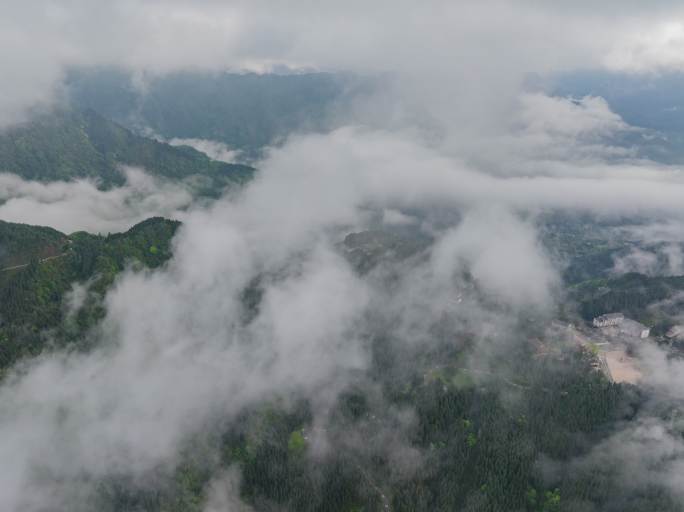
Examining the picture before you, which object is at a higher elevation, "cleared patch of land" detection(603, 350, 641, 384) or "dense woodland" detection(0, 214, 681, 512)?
"cleared patch of land" detection(603, 350, 641, 384)

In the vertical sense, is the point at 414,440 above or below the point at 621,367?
below

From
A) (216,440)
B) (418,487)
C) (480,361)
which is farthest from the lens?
(480,361)

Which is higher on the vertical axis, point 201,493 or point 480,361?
point 480,361

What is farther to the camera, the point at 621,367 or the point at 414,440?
the point at 621,367

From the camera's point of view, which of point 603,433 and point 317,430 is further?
point 317,430

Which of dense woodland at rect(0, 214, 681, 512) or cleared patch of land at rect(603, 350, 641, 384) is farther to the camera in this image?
cleared patch of land at rect(603, 350, 641, 384)

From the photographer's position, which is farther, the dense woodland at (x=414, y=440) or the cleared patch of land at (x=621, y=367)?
the cleared patch of land at (x=621, y=367)

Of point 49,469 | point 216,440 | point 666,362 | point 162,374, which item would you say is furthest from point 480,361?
point 49,469

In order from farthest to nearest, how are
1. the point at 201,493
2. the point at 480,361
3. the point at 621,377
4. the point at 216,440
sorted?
the point at 480,361, the point at 621,377, the point at 216,440, the point at 201,493

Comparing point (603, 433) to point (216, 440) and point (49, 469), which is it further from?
point (49, 469)

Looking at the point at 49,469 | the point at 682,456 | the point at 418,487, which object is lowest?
the point at 49,469

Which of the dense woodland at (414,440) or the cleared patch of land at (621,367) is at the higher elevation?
the cleared patch of land at (621,367)
